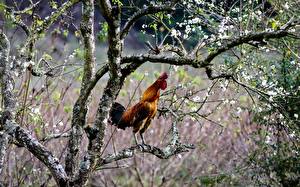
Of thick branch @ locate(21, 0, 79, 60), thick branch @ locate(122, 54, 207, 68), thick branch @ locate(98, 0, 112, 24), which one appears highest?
thick branch @ locate(98, 0, 112, 24)

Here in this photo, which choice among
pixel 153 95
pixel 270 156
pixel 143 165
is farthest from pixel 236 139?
pixel 153 95

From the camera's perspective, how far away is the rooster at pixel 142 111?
596 cm

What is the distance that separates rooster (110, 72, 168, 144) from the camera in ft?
19.6

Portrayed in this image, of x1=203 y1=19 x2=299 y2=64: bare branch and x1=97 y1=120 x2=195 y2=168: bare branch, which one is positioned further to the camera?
x1=97 y1=120 x2=195 y2=168: bare branch

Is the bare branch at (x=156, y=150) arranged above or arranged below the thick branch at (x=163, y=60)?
below

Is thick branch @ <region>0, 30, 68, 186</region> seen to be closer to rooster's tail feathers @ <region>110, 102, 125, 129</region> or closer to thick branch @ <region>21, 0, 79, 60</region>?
thick branch @ <region>21, 0, 79, 60</region>

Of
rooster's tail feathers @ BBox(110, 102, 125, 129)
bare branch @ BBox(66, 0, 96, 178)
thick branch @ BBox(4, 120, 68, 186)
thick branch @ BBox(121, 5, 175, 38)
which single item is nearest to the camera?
thick branch @ BBox(121, 5, 175, 38)

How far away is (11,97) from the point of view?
5.58 metres

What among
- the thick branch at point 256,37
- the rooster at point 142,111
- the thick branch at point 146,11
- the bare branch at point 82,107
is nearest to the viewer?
the thick branch at point 256,37

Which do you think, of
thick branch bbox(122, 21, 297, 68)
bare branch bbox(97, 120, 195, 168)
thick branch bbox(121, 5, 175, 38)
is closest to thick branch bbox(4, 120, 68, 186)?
bare branch bbox(97, 120, 195, 168)

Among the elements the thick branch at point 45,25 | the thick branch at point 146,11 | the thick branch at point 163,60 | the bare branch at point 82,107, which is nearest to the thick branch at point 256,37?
the thick branch at point 163,60

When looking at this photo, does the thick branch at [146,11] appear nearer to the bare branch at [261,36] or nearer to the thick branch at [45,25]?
the bare branch at [261,36]

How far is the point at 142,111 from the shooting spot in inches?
237

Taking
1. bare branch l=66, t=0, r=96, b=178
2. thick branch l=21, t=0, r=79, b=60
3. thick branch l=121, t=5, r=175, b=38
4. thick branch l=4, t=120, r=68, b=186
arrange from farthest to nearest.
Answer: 1. thick branch l=21, t=0, r=79, b=60
2. bare branch l=66, t=0, r=96, b=178
3. thick branch l=4, t=120, r=68, b=186
4. thick branch l=121, t=5, r=175, b=38
